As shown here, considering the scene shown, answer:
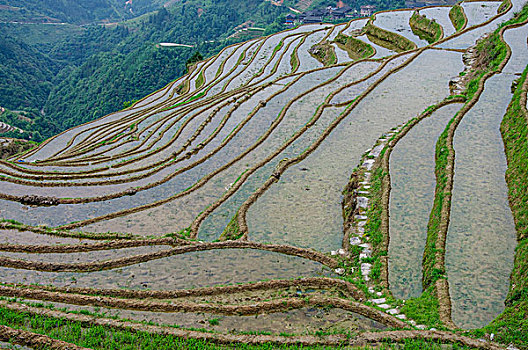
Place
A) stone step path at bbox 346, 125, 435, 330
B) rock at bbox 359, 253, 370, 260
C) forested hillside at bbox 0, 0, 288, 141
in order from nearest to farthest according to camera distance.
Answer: stone step path at bbox 346, 125, 435, 330 → rock at bbox 359, 253, 370, 260 → forested hillside at bbox 0, 0, 288, 141

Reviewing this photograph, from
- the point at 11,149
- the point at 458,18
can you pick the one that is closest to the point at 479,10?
the point at 458,18

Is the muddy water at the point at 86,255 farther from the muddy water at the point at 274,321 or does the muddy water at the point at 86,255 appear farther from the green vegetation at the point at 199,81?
the green vegetation at the point at 199,81

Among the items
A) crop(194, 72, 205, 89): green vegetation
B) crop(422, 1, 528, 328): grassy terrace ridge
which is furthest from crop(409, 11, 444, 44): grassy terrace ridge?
crop(194, 72, 205, 89): green vegetation

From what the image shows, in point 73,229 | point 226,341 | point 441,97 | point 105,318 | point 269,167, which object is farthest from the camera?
point 441,97

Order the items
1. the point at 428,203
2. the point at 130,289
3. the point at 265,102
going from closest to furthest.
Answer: the point at 130,289 < the point at 428,203 < the point at 265,102

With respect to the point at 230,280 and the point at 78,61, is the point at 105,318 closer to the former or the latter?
the point at 230,280

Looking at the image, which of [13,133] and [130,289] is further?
[13,133]

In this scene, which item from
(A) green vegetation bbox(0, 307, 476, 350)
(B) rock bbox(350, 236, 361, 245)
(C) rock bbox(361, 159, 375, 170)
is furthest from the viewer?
(C) rock bbox(361, 159, 375, 170)

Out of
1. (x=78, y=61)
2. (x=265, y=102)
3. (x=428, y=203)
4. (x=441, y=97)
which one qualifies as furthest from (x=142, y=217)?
(x=78, y=61)

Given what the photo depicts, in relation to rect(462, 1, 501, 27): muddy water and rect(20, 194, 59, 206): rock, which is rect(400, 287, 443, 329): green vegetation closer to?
rect(20, 194, 59, 206): rock
